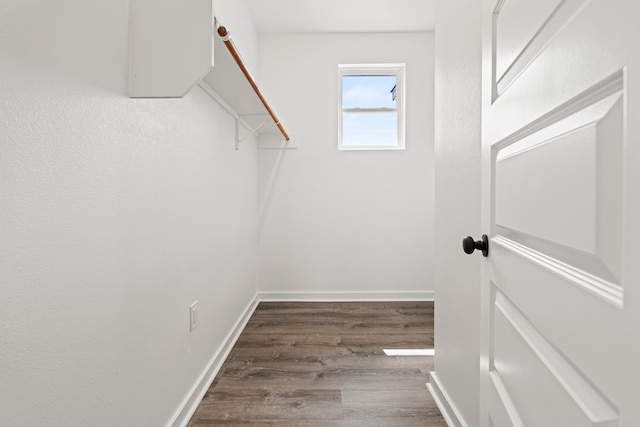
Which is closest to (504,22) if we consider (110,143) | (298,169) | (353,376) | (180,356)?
(110,143)

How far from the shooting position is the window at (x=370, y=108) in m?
3.30

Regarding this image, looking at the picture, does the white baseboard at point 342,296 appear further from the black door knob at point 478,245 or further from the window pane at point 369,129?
the black door knob at point 478,245

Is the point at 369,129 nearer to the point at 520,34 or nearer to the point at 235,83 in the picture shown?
the point at 235,83

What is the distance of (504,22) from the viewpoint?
694 millimetres

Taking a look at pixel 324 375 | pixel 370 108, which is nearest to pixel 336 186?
pixel 370 108

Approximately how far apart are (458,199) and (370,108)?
2.18 meters

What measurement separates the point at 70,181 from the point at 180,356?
950 millimetres

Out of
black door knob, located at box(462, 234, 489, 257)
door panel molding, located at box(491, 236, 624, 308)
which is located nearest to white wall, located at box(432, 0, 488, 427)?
black door knob, located at box(462, 234, 489, 257)

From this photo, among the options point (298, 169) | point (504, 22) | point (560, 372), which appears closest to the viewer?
point (560, 372)

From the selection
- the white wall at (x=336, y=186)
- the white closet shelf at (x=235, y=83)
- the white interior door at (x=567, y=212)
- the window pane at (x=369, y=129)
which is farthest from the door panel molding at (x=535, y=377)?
the window pane at (x=369, y=129)

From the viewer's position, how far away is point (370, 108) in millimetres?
3346

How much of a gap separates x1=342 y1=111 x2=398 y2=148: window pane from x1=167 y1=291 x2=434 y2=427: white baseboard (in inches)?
57.6

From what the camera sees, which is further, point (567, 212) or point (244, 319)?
point (244, 319)

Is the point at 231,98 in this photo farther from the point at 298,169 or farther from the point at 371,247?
the point at 371,247
